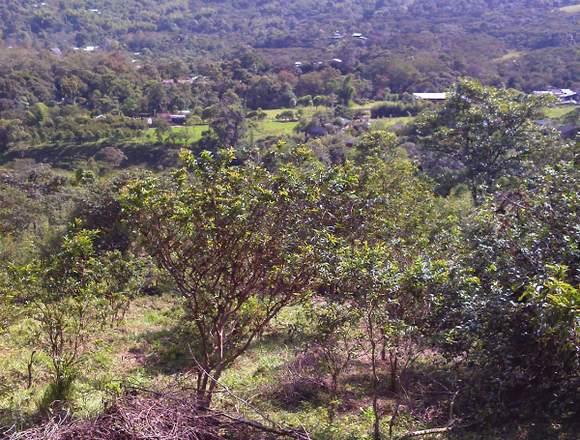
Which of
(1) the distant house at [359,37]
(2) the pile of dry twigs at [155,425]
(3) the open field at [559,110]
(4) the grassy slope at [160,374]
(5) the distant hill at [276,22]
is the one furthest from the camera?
(1) the distant house at [359,37]

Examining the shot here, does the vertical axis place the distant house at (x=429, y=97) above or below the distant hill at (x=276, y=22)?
below

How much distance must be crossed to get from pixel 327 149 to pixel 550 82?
31732mm

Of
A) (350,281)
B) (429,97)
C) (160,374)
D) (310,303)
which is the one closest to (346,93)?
(429,97)

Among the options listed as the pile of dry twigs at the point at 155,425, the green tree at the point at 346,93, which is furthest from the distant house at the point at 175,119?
the pile of dry twigs at the point at 155,425

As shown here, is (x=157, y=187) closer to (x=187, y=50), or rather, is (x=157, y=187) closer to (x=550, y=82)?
(x=550, y=82)

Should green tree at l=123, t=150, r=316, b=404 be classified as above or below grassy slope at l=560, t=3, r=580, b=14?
below

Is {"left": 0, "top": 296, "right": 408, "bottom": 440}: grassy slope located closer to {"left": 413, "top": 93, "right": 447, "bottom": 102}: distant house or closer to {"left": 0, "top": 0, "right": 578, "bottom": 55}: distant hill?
{"left": 413, "top": 93, "right": 447, "bottom": 102}: distant house

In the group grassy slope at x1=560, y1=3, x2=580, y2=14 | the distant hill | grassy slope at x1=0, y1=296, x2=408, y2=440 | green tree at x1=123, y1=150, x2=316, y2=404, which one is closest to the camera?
green tree at x1=123, y1=150, x2=316, y2=404

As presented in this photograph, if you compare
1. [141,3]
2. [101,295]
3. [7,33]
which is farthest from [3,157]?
[141,3]

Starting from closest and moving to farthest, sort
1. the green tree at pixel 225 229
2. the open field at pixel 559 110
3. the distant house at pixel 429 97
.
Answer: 1. the green tree at pixel 225 229
2. the open field at pixel 559 110
3. the distant house at pixel 429 97

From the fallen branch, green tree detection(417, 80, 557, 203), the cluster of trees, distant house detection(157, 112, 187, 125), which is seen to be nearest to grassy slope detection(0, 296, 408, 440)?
the cluster of trees

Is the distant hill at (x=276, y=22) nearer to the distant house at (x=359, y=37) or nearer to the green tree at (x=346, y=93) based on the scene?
the distant house at (x=359, y=37)

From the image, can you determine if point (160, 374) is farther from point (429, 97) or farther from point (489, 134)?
point (429, 97)

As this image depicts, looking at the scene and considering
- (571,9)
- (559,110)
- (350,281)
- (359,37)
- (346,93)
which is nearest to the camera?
(350,281)
